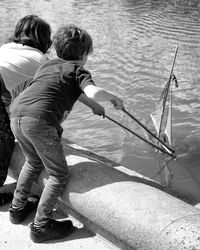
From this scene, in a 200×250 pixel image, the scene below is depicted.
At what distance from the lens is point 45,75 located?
2.85 m

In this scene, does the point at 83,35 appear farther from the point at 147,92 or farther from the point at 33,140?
the point at 147,92

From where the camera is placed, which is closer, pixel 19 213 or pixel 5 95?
pixel 19 213

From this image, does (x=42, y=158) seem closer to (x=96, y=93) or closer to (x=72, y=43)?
(x=96, y=93)

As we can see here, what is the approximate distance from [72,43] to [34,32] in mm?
594

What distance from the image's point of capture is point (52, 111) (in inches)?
109

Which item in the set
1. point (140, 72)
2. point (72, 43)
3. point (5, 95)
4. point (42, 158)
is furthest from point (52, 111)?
point (140, 72)

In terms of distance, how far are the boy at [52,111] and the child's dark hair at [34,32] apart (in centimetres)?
45

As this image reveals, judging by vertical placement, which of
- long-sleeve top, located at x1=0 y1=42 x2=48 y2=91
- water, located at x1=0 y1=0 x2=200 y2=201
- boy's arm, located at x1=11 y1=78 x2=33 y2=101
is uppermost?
long-sleeve top, located at x1=0 y1=42 x2=48 y2=91

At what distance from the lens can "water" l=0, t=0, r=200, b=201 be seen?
6188 millimetres

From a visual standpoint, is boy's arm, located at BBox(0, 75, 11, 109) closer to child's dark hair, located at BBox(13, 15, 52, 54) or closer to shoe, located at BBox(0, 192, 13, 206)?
child's dark hair, located at BBox(13, 15, 52, 54)

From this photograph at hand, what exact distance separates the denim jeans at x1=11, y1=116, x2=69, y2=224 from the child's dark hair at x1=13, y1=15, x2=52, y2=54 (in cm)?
78

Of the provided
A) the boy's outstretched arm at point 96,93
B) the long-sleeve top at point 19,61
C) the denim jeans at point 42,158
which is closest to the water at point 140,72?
the denim jeans at point 42,158

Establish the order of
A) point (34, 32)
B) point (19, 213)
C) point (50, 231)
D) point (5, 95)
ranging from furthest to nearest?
point (5, 95), point (34, 32), point (19, 213), point (50, 231)

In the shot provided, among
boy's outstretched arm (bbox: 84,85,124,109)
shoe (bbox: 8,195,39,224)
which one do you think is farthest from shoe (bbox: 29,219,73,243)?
boy's outstretched arm (bbox: 84,85,124,109)
